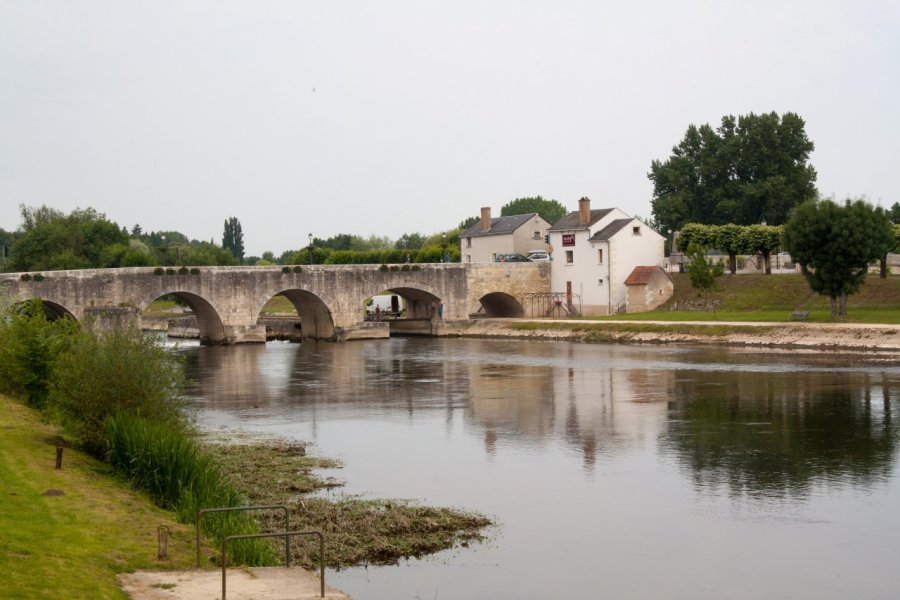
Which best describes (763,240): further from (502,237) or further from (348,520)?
(348,520)

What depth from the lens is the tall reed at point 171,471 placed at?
15586mm

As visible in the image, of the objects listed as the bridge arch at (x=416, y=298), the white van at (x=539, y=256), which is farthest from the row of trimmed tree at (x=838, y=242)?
the bridge arch at (x=416, y=298)

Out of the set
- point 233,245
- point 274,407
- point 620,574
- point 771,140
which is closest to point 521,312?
point 771,140

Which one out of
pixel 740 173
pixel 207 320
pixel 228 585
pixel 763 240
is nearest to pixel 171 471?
pixel 228 585

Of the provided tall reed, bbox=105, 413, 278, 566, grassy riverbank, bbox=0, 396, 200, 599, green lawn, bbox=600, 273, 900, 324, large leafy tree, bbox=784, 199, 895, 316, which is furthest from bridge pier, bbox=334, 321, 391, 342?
tall reed, bbox=105, 413, 278, 566

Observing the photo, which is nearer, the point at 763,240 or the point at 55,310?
the point at 55,310

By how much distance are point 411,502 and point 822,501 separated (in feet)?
23.1

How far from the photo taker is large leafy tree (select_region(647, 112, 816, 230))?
76.4 m

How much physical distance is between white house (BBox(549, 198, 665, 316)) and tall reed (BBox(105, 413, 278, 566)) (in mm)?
46715

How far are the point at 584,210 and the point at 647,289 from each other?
6.66 metres

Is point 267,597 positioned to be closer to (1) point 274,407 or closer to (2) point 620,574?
(2) point 620,574

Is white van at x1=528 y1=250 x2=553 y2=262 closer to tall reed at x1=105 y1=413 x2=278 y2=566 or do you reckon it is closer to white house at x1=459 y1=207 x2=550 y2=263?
white house at x1=459 y1=207 x2=550 y2=263

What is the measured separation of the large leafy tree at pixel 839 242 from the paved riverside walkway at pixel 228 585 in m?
39.3

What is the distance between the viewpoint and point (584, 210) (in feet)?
212
